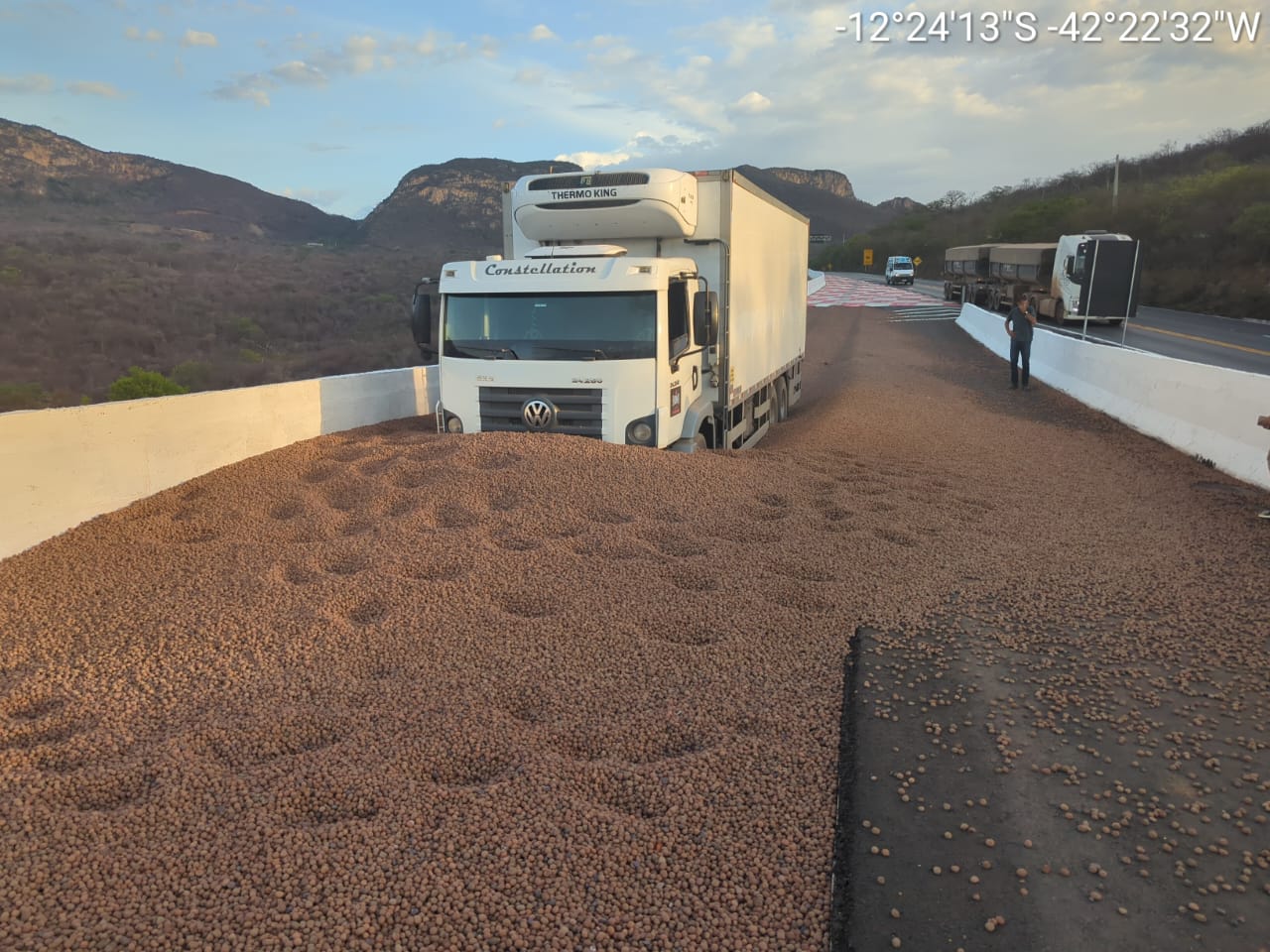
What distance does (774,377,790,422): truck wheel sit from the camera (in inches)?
574

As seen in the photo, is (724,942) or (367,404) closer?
(724,942)

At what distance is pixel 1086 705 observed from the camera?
448cm

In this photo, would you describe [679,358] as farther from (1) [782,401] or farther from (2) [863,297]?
(2) [863,297]

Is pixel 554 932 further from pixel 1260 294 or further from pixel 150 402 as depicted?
pixel 1260 294

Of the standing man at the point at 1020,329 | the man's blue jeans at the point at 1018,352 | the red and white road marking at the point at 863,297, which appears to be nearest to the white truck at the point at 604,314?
the standing man at the point at 1020,329

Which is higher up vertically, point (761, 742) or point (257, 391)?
point (257, 391)

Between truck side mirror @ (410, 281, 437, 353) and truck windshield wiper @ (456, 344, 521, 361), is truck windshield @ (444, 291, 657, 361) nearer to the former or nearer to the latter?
truck windshield wiper @ (456, 344, 521, 361)

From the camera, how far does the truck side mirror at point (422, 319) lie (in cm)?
940

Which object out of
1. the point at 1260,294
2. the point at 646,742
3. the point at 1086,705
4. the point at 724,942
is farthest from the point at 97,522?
the point at 1260,294

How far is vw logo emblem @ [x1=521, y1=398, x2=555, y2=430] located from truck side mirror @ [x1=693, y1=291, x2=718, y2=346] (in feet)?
6.05

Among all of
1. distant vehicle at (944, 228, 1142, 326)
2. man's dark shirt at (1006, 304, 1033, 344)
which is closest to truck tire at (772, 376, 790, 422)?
man's dark shirt at (1006, 304, 1033, 344)

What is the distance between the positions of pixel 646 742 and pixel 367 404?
8162 mm

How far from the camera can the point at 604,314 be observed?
855 centimetres

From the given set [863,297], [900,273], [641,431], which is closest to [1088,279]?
[641,431]
